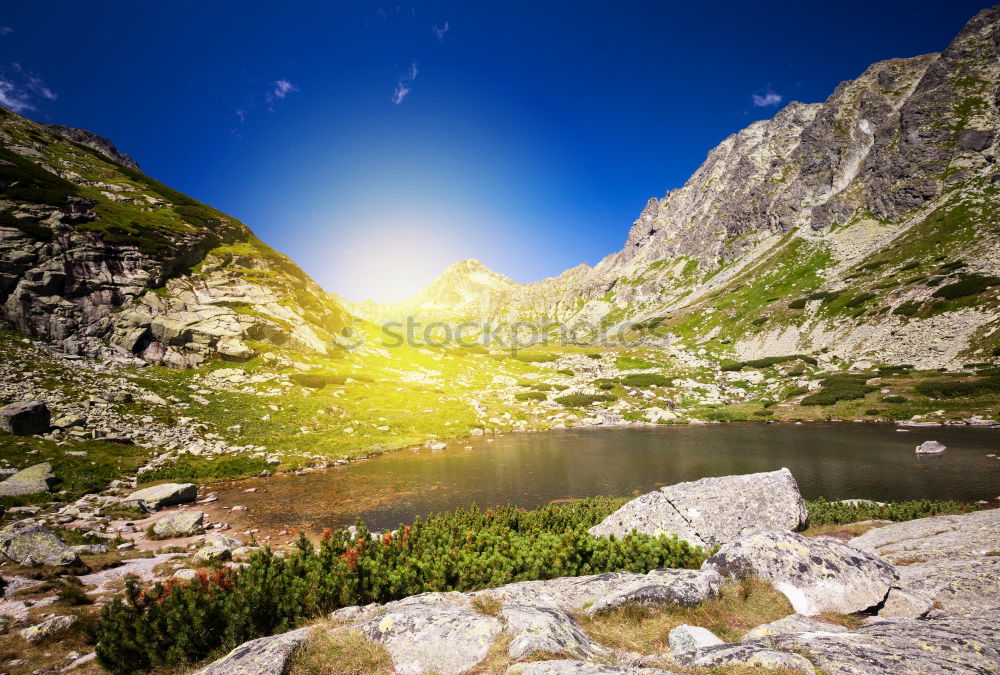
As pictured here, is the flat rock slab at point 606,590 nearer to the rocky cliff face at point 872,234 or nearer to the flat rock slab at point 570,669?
the flat rock slab at point 570,669

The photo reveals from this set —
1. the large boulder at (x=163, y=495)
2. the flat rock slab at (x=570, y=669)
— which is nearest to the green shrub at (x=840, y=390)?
the flat rock slab at (x=570, y=669)

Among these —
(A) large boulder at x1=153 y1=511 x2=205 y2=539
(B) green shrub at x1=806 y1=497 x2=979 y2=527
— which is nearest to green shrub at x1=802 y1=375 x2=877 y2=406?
(B) green shrub at x1=806 y1=497 x2=979 y2=527

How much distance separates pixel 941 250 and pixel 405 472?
123082 mm

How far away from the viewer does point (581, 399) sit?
68.4 meters

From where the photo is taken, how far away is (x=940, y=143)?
11306 cm

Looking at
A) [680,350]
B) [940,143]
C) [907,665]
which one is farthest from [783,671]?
[940,143]

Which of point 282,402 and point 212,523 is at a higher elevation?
Result: point 282,402

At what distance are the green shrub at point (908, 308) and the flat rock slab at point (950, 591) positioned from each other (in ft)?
285

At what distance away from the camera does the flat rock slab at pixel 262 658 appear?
22.2ft

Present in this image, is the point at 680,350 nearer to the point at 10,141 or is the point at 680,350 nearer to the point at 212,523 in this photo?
the point at 212,523

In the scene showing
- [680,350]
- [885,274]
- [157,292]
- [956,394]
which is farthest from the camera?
[680,350]

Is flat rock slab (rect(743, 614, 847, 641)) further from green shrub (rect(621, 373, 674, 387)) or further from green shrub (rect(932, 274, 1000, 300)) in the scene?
green shrub (rect(932, 274, 1000, 300))

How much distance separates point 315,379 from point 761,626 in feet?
197

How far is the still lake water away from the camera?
25.3 m
